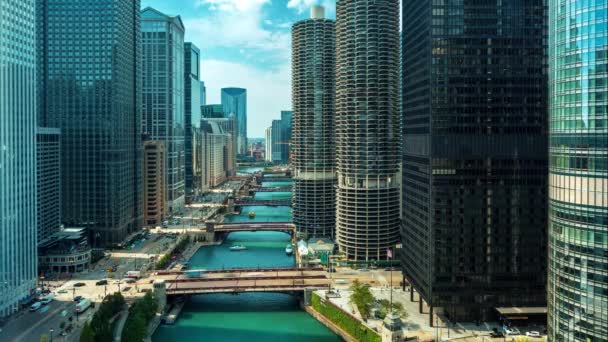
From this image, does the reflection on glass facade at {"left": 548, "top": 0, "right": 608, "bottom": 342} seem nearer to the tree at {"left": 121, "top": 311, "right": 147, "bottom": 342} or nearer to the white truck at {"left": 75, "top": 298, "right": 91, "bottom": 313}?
the tree at {"left": 121, "top": 311, "right": 147, "bottom": 342}

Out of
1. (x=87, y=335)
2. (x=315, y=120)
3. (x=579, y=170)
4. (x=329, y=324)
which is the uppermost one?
(x=315, y=120)

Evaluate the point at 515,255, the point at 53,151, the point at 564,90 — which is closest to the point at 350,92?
the point at 515,255

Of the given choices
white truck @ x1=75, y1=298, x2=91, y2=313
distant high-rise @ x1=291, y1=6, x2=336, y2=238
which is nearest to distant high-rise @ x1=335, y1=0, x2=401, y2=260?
distant high-rise @ x1=291, y1=6, x2=336, y2=238

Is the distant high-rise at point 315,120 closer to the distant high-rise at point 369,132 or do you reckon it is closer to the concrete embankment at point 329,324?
the distant high-rise at point 369,132

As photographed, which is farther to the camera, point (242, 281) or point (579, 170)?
point (242, 281)

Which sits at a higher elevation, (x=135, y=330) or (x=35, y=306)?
(x=135, y=330)

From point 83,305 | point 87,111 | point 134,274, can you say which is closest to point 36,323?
point 83,305

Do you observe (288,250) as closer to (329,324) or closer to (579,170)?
(329,324)
